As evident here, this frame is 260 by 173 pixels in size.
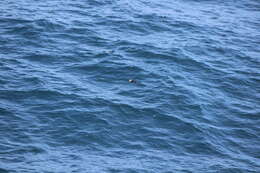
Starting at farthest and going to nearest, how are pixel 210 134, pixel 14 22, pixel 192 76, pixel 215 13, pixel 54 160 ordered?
pixel 215 13, pixel 14 22, pixel 192 76, pixel 210 134, pixel 54 160

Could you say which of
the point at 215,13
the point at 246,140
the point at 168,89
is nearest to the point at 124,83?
the point at 168,89

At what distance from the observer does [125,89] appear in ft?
89.9

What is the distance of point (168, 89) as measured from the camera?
28016mm

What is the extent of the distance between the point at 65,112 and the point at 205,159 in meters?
8.65

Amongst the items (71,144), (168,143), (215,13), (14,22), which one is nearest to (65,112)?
(71,144)

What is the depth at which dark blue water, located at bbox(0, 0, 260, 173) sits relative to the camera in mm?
21734

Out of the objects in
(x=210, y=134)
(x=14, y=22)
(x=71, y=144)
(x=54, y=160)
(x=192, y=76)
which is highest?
(x=14, y=22)

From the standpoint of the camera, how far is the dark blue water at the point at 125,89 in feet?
71.3

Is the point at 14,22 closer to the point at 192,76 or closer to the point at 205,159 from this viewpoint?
the point at 192,76

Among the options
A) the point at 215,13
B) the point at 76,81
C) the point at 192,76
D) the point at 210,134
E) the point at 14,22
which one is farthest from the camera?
the point at 215,13

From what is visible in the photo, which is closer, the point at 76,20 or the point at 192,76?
the point at 192,76

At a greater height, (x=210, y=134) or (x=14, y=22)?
(x=14, y=22)

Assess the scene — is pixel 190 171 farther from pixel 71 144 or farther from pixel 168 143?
pixel 71 144

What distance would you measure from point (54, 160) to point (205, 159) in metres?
8.07
